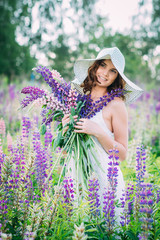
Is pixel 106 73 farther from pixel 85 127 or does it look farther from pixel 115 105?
pixel 85 127

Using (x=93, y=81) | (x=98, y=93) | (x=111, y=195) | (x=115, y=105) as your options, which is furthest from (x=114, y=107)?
(x=111, y=195)

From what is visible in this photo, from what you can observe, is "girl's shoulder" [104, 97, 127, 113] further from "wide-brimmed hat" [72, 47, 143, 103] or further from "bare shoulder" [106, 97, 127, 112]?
"wide-brimmed hat" [72, 47, 143, 103]

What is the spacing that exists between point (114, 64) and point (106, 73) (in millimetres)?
165

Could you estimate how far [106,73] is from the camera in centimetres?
212

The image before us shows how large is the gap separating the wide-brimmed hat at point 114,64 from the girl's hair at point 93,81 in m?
0.04

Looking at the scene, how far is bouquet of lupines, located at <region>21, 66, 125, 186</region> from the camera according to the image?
1.61 m

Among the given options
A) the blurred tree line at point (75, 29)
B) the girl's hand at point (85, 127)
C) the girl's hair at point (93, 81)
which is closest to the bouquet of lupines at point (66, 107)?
the girl's hand at point (85, 127)

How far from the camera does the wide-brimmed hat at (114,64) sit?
6.61 feet

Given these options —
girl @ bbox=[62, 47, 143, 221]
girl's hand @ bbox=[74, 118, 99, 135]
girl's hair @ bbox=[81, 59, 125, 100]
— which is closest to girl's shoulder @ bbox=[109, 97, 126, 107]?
girl @ bbox=[62, 47, 143, 221]

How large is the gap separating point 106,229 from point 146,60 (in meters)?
16.0

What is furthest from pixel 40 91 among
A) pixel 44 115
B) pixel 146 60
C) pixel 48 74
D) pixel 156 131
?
pixel 146 60

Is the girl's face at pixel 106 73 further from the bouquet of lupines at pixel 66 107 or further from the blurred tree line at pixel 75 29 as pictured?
the blurred tree line at pixel 75 29

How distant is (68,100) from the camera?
1.64m

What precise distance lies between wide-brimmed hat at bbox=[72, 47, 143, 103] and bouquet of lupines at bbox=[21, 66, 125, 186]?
0.36 metres
